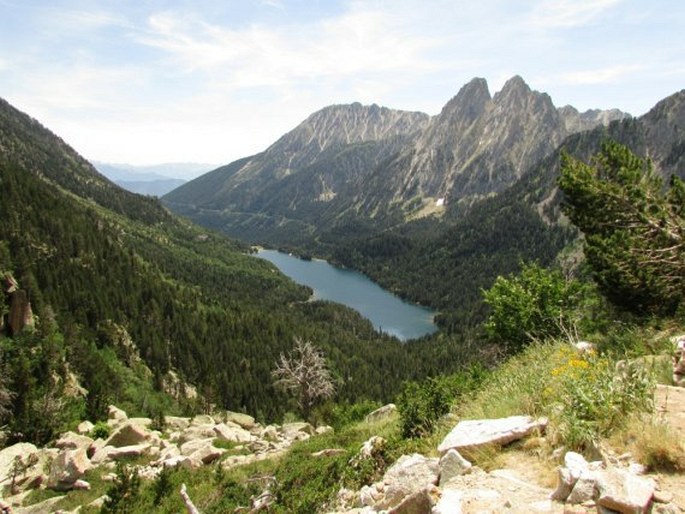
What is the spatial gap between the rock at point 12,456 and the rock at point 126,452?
246 inches

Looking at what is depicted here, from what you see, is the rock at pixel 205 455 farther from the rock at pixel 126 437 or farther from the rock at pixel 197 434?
the rock at pixel 126 437

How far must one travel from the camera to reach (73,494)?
1146 inches

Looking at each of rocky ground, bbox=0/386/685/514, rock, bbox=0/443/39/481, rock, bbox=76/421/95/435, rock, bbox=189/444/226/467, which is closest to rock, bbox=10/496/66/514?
rock, bbox=0/443/39/481

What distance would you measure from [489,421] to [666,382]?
194 inches

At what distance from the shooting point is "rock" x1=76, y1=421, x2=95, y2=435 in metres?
44.9

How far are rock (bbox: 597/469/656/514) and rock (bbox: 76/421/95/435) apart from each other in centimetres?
4964

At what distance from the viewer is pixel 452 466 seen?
950 centimetres

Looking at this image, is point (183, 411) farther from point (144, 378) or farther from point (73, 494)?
point (73, 494)

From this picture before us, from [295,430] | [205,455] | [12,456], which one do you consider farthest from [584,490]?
[12,456]

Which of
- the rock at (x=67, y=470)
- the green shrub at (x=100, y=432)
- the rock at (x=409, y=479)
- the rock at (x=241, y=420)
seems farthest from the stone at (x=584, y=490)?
the rock at (x=241, y=420)

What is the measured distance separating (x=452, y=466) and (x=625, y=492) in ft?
12.0

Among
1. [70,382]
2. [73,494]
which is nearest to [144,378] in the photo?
[70,382]

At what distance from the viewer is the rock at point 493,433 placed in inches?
394

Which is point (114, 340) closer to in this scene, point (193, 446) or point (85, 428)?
point (85, 428)
